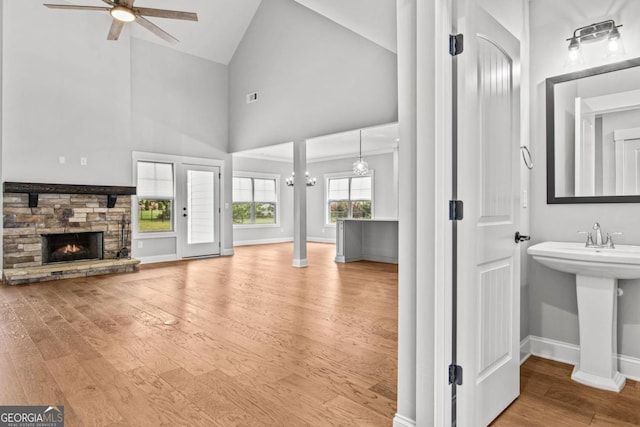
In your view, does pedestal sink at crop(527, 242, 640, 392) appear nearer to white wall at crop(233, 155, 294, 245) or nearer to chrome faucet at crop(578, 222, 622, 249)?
chrome faucet at crop(578, 222, 622, 249)

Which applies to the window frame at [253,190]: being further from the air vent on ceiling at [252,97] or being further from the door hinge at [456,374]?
the door hinge at [456,374]

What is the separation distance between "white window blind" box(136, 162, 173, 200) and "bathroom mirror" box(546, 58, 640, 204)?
276 inches

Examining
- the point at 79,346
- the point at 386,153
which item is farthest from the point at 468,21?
the point at 386,153

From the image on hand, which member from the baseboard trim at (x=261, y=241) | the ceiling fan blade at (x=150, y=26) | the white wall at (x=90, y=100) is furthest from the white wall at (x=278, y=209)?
the ceiling fan blade at (x=150, y=26)

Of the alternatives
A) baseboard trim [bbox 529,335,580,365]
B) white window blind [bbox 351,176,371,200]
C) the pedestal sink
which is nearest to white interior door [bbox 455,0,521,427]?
the pedestal sink

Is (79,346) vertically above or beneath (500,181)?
beneath

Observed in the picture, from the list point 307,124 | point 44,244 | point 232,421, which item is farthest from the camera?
point 307,124

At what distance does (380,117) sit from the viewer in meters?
5.59

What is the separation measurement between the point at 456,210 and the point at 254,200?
32.8 ft

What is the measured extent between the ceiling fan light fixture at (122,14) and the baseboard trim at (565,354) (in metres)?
5.08

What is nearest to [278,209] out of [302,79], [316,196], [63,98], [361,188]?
[316,196]

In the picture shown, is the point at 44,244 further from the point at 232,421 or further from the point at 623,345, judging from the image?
the point at 623,345

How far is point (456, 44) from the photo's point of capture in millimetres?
1688

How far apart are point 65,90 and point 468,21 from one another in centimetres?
683
